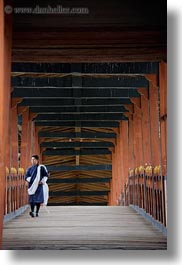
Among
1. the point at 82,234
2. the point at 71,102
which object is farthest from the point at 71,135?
the point at 82,234

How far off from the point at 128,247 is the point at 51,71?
4.01 m

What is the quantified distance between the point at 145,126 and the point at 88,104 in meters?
1.46

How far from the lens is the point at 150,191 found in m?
9.77

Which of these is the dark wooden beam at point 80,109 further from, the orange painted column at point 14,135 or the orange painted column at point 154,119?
the orange painted column at point 154,119

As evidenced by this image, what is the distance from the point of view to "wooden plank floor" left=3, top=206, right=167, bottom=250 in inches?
257

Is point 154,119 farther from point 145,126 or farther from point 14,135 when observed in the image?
point 14,135

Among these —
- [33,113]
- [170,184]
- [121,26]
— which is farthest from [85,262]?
[33,113]

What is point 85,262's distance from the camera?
523 centimetres

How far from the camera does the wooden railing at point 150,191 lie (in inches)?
303

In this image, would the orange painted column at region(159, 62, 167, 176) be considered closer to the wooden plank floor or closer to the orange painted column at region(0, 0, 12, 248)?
the wooden plank floor

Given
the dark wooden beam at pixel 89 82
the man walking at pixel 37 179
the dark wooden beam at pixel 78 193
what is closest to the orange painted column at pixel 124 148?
the dark wooden beam at pixel 89 82

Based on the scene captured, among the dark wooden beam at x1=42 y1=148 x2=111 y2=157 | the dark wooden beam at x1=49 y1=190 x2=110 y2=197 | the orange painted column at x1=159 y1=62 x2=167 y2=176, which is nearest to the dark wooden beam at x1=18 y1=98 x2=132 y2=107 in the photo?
the orange painted column at x1=159 y1=62 x2=167 y2=176

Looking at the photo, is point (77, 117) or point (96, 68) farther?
point (77, 117)

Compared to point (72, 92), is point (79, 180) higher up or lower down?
lower down
